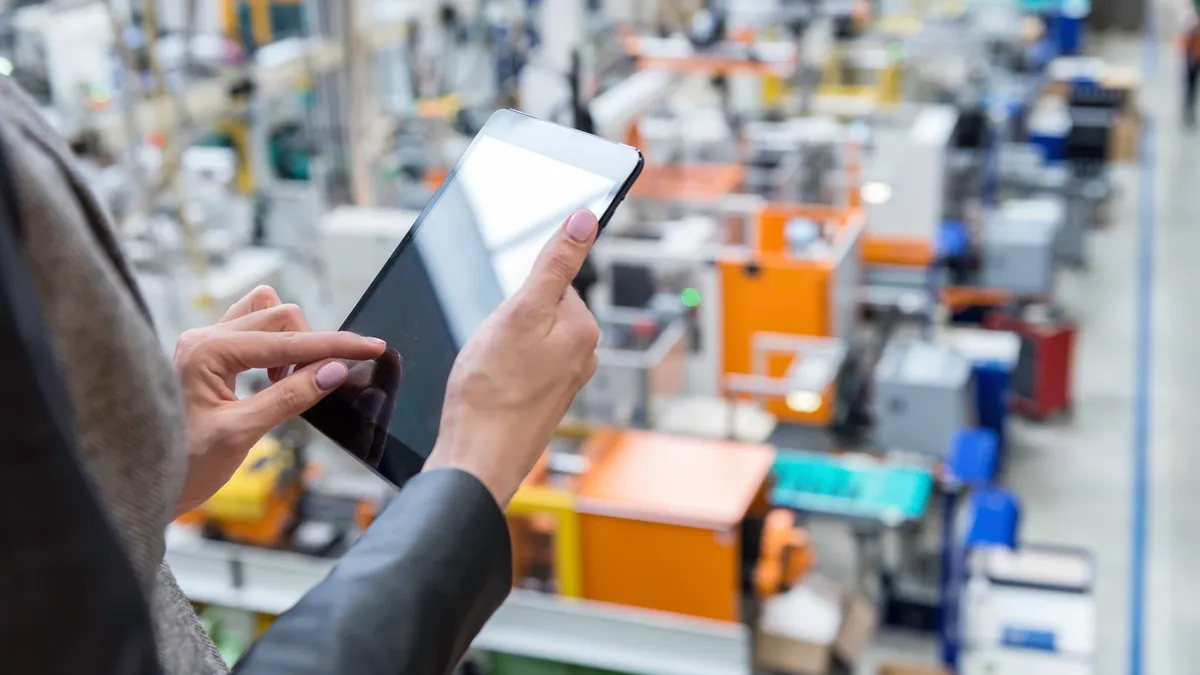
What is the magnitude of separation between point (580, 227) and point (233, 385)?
0.38m

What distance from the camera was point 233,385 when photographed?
1.14 m

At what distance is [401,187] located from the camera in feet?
34.1

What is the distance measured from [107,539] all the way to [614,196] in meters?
0.65

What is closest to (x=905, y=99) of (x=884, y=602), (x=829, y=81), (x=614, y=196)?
(x=829, y=81)

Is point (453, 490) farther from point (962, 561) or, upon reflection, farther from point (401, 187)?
point (401, 187)

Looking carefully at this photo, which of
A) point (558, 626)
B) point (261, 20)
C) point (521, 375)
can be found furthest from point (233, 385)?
point (261, 20)

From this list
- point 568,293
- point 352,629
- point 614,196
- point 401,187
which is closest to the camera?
point 352,629

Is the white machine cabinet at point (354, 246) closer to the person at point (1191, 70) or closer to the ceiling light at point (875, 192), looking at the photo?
the ceiling light at point (875, 192)

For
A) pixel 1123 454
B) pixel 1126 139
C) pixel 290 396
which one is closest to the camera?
pixel 290 396

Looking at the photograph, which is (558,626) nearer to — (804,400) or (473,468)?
(804,400)

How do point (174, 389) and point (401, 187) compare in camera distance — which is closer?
point (174, 389)

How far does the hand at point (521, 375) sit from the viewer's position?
0.88 m

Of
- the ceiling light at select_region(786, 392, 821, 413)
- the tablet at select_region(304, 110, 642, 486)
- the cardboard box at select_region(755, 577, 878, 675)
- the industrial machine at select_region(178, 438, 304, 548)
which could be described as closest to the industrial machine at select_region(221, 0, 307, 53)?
the industrial machine at select_region(178, 438, 304, 548)

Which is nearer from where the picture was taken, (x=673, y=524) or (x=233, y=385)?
(x=233, y=385)
